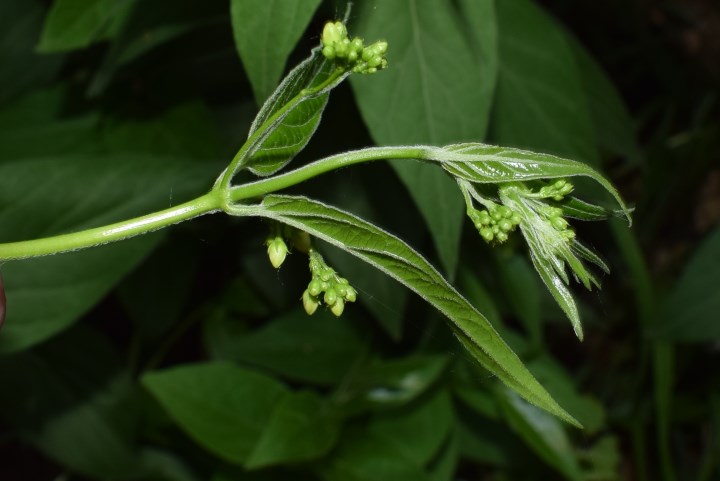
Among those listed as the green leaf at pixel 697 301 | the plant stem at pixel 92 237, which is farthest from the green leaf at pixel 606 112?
the plant stem at pixel 92 237

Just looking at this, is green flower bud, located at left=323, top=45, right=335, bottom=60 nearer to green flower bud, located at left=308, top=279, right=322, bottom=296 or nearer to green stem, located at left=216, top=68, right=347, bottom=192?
green stem, located at left=216, top=68, right=347, bottom=192

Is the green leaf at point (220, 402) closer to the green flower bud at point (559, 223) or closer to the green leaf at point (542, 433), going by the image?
the green leaf at point (542, 433)

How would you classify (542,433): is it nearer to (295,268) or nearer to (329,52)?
(295,268)

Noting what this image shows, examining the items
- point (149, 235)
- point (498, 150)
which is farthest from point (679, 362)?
point (498, 150)

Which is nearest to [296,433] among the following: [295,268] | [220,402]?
[220,402]

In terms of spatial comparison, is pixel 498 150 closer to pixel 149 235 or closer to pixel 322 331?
pixel 149 235

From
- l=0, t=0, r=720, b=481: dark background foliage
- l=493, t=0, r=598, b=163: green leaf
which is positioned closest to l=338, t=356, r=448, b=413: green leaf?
l=0, t=0, r=720, b=481: dark background foliage
